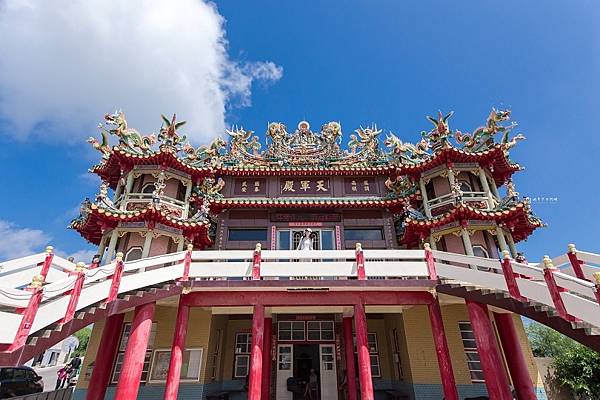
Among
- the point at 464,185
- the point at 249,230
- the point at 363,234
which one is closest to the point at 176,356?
the point at 249,230

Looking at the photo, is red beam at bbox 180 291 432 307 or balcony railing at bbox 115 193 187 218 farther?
balcony railing at bbox 115 193 187 218

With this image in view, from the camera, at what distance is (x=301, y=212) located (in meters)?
16.0

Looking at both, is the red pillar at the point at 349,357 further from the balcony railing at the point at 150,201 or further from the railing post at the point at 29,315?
the railing post at the point at 29,315

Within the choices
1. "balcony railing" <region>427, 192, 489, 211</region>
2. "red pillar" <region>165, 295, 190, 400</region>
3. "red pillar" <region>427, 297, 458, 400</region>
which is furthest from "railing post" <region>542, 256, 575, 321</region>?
"red pillar" <region>165, 295, 190, 400</region>

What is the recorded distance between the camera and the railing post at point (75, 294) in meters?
7.70

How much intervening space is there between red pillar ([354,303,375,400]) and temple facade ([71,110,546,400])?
5cm

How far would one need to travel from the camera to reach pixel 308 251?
436 inches

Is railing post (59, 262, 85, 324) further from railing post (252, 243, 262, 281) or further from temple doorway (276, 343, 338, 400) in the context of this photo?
temple doorway (276, 343, 338, 400)

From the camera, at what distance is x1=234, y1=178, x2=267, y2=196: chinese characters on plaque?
16578 millimetres

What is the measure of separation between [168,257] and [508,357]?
12341 mm

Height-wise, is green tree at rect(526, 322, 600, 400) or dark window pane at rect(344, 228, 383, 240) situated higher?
dark window pane at rect(344, 228, 383, 240)

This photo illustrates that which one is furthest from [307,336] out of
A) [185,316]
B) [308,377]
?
[185,316]

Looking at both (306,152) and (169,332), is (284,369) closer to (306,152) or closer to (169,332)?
(169,332)

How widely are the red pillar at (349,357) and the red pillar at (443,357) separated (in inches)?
151
